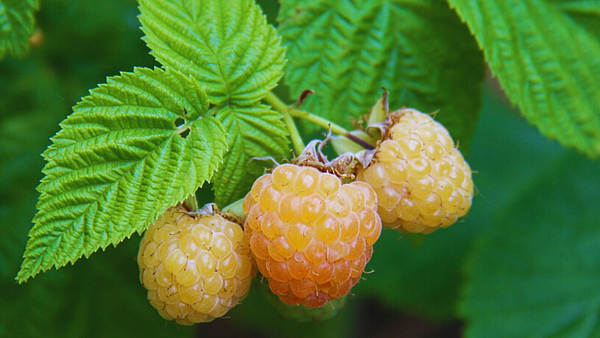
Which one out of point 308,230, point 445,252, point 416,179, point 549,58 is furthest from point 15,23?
point 445,252

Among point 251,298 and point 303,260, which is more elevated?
point 303,260

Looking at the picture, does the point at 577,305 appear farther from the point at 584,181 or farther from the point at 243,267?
the point at 243,267

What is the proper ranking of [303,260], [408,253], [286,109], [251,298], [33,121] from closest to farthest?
[303,260] < [286,109] < [33,121] < [251,298] < [408,253]

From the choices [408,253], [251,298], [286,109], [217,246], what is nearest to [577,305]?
[408,253]

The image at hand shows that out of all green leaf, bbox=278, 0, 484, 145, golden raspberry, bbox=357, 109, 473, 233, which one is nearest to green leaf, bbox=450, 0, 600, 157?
green leaf, bbox=278, 0, 484, 145

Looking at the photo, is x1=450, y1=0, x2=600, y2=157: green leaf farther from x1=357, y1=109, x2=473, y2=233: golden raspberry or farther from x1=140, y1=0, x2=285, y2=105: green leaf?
x1=140, y1=0, x2=285, y2=105: green leaf

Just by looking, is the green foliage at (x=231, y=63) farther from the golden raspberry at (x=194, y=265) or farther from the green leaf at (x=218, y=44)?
the golden raspberry at (x=194, y=265)

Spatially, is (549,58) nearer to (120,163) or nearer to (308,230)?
(308,230)

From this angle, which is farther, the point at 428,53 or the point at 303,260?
the point at 428,53

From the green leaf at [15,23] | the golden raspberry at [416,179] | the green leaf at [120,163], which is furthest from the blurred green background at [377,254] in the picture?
the green leaf at [15,23]
